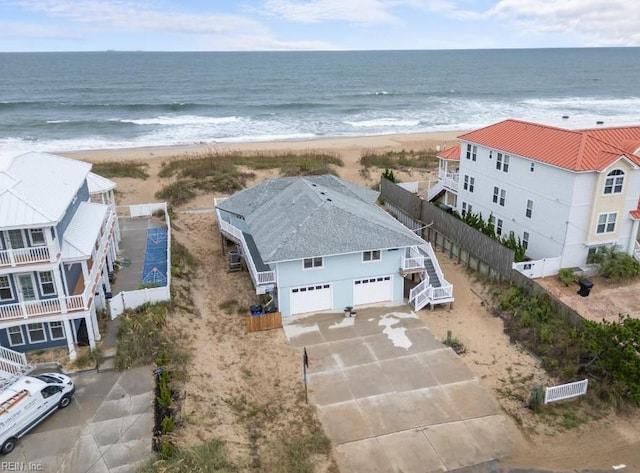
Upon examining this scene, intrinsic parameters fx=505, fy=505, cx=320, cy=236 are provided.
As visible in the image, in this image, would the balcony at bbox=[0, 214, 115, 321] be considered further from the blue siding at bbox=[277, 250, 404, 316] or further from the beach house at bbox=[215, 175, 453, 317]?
the blue siding at bbox=[277, 250, 404, 316]

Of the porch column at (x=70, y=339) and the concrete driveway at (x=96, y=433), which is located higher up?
the porch column at (x=70, y=339)

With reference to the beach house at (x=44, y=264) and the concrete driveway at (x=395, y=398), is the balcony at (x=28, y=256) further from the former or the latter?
the concrete driveway at (x=395, y=398)

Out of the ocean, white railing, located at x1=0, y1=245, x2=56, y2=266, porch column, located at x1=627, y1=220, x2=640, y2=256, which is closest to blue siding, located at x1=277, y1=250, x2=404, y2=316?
white railing, located at x1=0, y1=245, x2=56, y2=266

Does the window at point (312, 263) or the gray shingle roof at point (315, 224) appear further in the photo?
the window at point (312, 263)

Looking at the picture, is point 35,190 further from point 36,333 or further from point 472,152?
point 472,152

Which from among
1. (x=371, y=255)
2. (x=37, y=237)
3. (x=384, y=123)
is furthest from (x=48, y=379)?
(x=384, y=123)

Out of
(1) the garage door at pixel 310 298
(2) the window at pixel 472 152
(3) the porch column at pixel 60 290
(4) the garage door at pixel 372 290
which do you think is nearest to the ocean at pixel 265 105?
(2) the window at pixel 472 152
